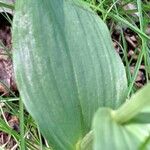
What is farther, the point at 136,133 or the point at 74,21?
the point at 74,21

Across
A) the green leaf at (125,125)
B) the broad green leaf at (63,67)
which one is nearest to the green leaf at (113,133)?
the green leaf at (125,125)

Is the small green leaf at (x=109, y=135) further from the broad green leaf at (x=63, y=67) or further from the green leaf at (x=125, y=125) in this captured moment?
the broad green leaf at (x=63, y=67)

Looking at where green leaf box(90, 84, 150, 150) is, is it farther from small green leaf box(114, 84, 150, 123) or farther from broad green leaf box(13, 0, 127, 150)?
broad green leaf box(13, 0, 127, 150)

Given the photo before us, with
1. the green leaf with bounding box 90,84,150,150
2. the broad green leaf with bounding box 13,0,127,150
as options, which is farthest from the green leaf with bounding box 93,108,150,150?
the broad green leaf with bounding box 13,0,127,150

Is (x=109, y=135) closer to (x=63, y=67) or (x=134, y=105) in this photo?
(x=134, y=105)

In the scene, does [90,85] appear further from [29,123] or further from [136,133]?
[29,123]

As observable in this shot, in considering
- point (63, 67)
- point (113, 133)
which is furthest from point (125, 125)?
point (63, 67)

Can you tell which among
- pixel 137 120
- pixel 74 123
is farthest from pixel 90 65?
pixel 137 120

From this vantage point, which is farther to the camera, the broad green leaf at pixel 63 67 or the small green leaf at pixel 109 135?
the broad green leaf at pixel 63 67
